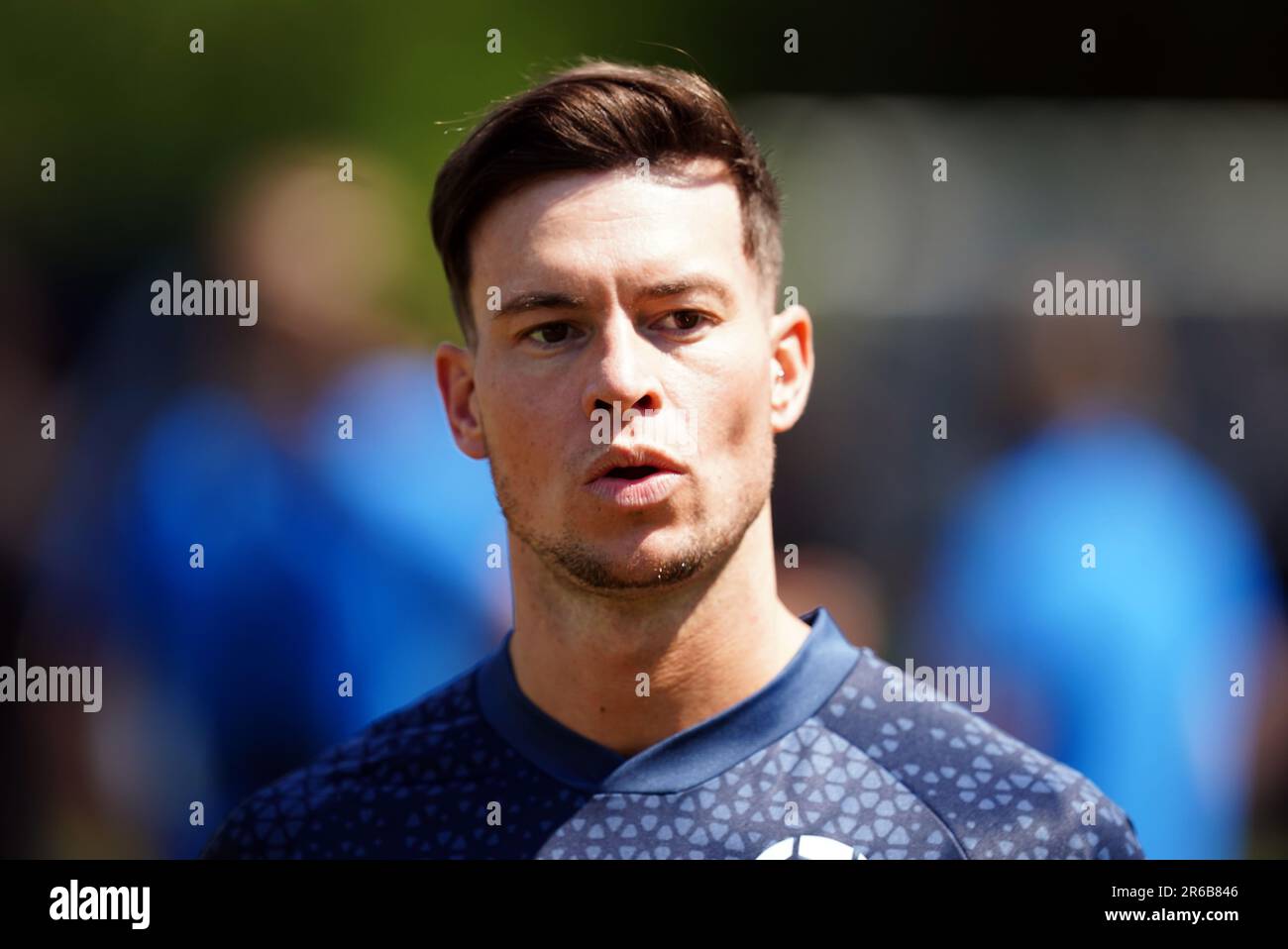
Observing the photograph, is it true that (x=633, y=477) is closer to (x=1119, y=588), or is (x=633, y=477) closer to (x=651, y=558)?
(x=651, y=558)

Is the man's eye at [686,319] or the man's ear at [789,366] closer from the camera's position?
the man's eye at [686,319]

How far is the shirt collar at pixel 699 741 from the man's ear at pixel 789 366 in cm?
51

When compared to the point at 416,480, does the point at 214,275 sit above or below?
above

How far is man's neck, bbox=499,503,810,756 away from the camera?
288cm

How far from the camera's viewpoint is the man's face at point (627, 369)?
2.77 meters

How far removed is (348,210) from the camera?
3.44 m

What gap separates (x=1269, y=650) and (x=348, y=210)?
268cm

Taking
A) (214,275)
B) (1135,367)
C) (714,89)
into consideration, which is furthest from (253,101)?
(1135,367)

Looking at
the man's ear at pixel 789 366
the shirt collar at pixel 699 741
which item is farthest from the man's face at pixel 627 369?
the shirt collar at pixel 699 741

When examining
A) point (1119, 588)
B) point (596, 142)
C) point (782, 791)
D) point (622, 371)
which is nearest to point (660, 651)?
point (782, 791)

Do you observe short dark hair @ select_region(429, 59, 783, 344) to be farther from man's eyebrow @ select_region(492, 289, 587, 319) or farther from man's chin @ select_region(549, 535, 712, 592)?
man's chin @ select_region(549, 535, 712, 592)

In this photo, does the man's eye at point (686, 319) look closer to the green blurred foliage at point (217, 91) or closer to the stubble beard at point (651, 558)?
the stubble beard at point (651, 558)

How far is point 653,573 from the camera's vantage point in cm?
281
